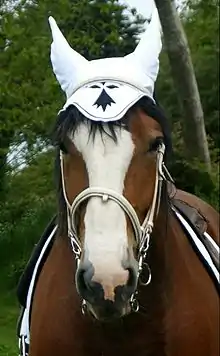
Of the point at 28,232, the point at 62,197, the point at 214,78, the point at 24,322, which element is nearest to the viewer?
the point at 62,197

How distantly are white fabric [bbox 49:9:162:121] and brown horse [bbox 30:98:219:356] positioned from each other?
0.24ft

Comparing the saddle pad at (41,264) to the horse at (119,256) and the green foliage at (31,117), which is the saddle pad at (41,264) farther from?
the green foliage at (31,117)

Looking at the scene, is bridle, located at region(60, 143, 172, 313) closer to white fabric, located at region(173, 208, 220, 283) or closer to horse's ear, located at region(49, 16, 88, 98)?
horse's ear, located at region(49, 16, 88, 98)

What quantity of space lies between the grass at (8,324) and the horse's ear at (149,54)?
16.9 ft

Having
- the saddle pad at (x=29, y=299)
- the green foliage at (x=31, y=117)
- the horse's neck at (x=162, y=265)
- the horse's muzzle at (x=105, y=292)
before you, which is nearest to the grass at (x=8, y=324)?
the green foliage at (x=31, y=117)

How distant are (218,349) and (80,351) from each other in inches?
32.1

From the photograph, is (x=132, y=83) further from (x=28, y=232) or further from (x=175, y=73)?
(x=175, y=73)

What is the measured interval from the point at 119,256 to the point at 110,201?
26 centimetres

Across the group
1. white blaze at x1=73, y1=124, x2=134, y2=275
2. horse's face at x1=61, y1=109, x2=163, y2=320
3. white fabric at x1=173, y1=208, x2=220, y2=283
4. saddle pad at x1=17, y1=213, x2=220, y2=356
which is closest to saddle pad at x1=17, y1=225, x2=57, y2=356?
saddle pad at x1=17, y1=213, x2=220, y2=356

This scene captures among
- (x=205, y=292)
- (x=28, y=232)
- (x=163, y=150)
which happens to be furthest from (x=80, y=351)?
(x=28, y=232)

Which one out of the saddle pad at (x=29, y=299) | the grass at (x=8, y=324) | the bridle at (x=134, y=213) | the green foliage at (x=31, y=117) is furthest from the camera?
the green foliage at (x=31, y=117)

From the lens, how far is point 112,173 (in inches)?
154

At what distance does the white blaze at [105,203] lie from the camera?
373cm

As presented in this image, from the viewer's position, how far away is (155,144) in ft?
13.6
